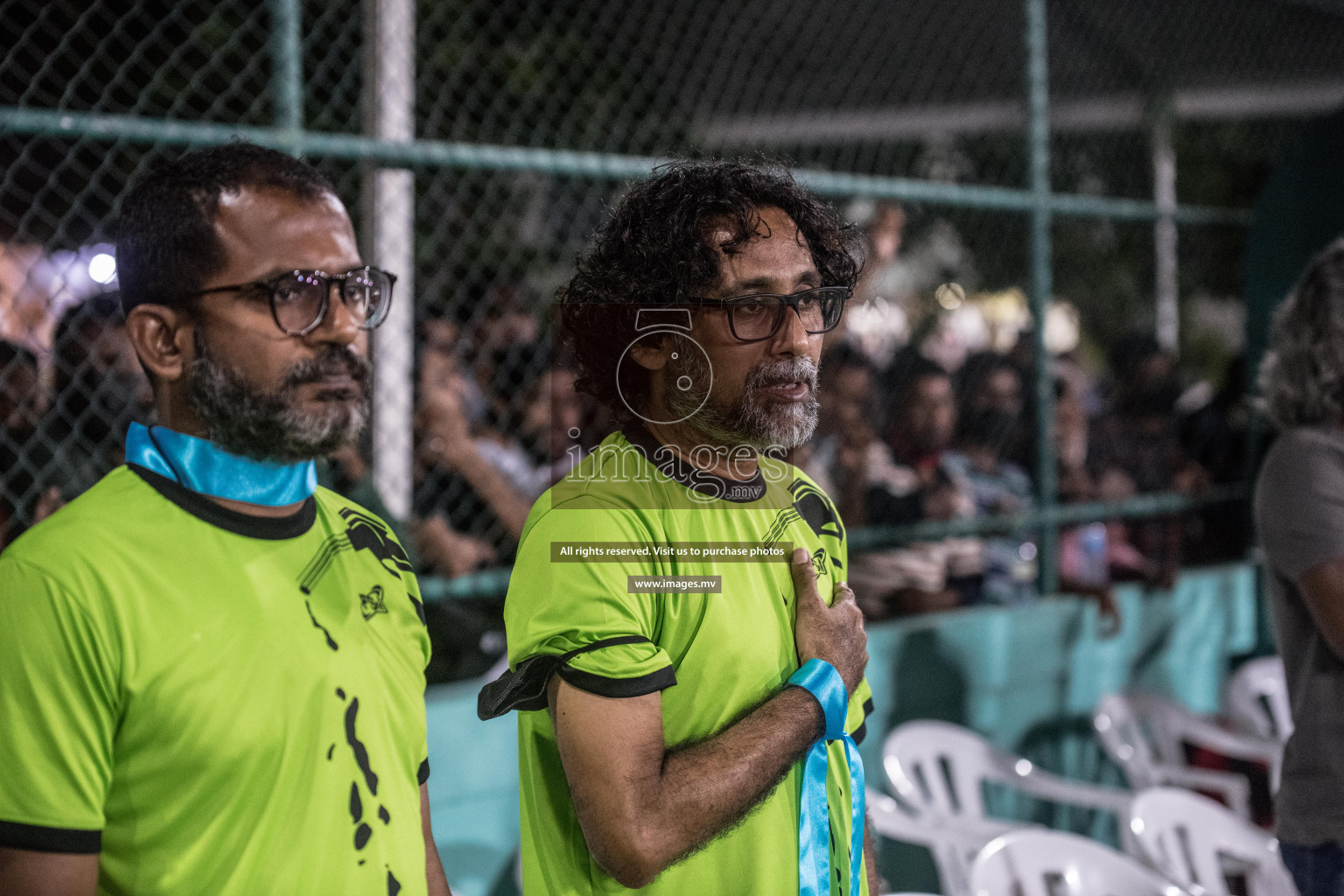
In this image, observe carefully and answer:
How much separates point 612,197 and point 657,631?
3.16ft

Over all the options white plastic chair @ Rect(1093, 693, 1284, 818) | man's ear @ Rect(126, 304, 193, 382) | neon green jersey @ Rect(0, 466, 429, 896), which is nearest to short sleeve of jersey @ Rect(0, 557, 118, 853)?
neon green jersey @ Rect(0, 466, 429, 896)

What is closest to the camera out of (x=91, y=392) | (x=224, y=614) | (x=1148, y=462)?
(x=224, y=614)

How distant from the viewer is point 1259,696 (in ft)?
13.2

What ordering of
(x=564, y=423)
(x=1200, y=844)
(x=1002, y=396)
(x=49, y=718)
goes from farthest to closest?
1. (x=1002, y=396)
2. (x=1200, y=844)
3. (x=564, y=423)
4. (x=49, y=718)

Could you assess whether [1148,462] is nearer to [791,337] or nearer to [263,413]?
[791,337]

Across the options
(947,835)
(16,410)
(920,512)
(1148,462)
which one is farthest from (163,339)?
(1148,462)

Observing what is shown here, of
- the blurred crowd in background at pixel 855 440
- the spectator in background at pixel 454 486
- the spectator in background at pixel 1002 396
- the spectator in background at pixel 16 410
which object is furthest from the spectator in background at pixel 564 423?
the spectator in background at pixel 1002 396

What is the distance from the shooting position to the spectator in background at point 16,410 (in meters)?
2.32

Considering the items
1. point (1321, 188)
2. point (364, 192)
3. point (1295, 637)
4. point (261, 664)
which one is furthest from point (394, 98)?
point (1321, 188)

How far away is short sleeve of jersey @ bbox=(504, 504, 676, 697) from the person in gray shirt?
55.3 inches

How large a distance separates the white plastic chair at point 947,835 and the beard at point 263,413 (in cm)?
191

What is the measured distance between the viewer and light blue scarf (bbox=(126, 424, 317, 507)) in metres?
1.17

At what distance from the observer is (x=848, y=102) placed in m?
7.10

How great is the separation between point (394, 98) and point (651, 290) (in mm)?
1686
